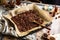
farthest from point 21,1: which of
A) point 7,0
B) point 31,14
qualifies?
point 31,14

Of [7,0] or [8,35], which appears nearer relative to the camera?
[8,35]

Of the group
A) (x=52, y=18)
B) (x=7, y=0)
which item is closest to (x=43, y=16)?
(x=52, y=18)

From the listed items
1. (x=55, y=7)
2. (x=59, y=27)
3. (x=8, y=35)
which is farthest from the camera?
(x=55, y=7)

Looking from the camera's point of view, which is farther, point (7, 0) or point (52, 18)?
point (7, 0)

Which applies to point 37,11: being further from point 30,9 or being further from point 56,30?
point 56,30

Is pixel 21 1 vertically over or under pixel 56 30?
over

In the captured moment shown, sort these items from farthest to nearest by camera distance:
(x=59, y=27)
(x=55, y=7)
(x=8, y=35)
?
(x=55, y=7), (x=59, y=27), (x=8, y=35)

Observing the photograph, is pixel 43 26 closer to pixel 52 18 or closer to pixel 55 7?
pixel 52 18
